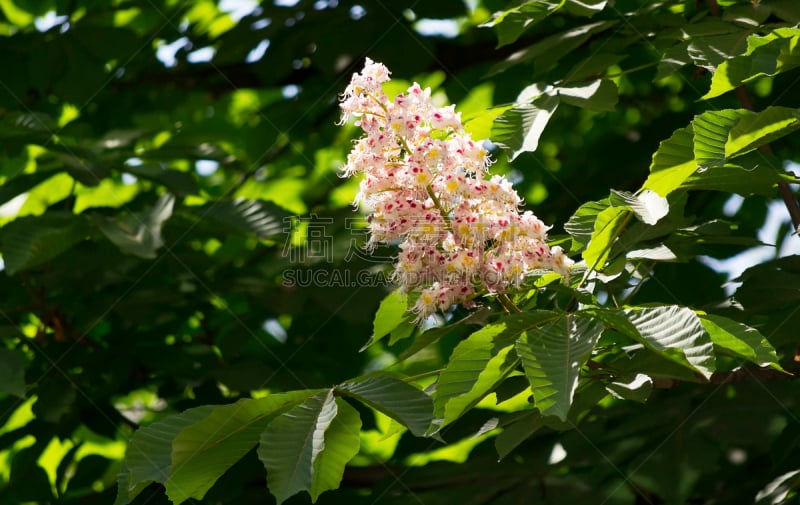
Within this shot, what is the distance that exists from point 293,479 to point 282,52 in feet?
7.06

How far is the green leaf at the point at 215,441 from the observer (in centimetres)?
136

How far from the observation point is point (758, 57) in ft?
5.11

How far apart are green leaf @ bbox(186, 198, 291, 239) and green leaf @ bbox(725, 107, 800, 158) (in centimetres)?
125

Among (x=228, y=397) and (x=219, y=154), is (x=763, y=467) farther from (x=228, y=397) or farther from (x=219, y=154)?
(x=219, y=154)

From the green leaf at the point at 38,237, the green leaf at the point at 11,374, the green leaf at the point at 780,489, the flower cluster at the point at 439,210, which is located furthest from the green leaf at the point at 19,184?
the green leaf at the point at 780,489

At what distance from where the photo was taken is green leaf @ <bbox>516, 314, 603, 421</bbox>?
1206 millimetres

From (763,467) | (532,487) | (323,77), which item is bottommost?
(763,467)

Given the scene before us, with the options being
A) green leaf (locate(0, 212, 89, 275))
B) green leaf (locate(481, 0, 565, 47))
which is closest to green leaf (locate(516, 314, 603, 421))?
green leaf (locate(481, 0, 565, 47))

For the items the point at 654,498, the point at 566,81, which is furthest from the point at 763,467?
the point at 566,81

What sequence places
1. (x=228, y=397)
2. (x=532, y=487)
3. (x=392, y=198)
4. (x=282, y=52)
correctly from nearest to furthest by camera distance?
(x=392, y=198)
(x=532, y=487)
(x=228, y=397)
(x=282, y=52)

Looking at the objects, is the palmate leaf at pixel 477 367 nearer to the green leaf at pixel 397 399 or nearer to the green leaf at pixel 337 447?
the green leaf at pixel 397 399

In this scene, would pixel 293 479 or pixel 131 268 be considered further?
pixel 131 268

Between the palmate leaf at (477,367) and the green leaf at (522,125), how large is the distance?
448 millimetres

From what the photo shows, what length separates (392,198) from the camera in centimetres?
165
